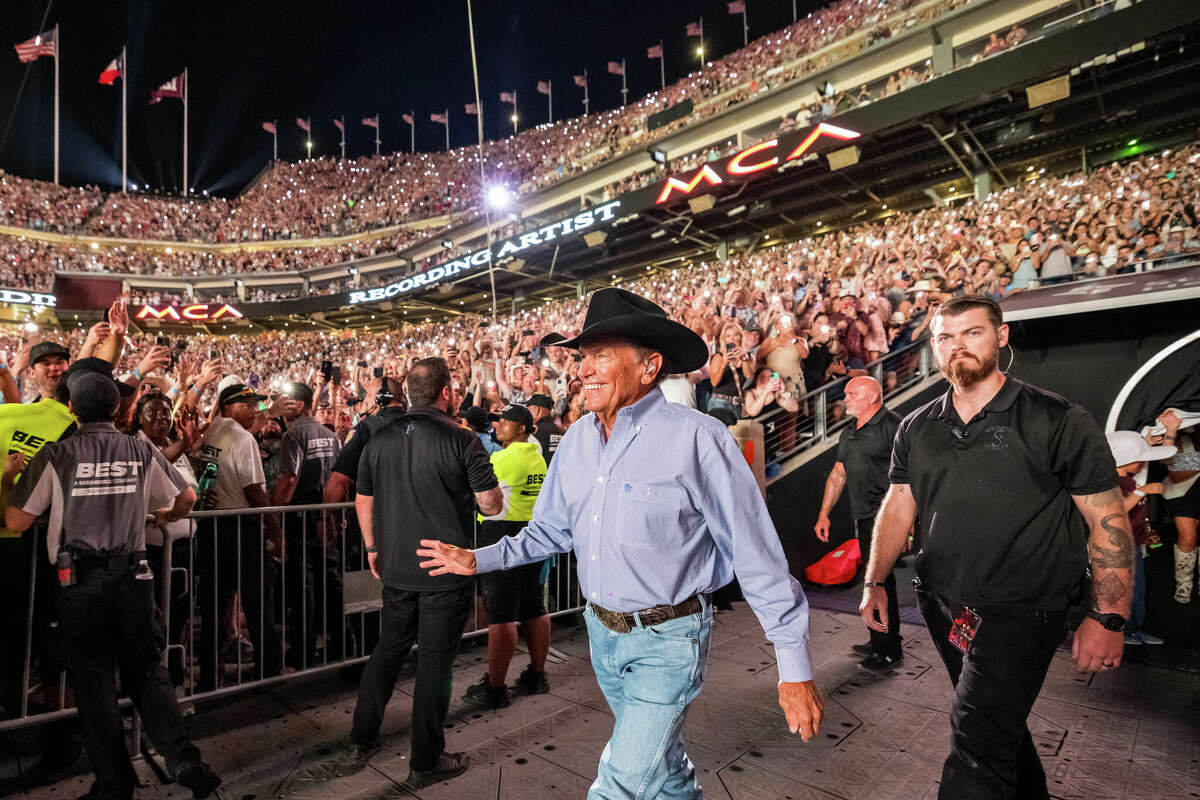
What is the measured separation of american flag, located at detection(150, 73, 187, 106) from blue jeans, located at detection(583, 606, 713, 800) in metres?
45.1

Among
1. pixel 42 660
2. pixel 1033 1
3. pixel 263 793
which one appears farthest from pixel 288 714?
pixel 1033 1

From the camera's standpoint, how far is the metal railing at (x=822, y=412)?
730 centimetres

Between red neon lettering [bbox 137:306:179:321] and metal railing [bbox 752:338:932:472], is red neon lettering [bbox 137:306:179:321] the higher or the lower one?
the higher one

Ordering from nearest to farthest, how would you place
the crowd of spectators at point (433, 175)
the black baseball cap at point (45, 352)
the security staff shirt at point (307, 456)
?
the black baseball cap at point (45, 352), the security staff shirt at point (307, 456), the crowd of spectators at point (433, 175)

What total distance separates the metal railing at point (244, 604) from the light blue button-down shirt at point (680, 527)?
219cm

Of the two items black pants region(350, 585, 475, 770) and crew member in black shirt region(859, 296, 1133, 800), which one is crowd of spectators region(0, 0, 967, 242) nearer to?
crew member in black shirt region(859, 296, 1133, 800)

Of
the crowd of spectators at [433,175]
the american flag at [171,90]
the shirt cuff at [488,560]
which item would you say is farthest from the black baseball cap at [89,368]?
the american flag at [171,90]

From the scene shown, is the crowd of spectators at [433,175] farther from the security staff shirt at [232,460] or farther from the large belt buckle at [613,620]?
the large belt buckle at [613,620]

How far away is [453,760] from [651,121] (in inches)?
1169

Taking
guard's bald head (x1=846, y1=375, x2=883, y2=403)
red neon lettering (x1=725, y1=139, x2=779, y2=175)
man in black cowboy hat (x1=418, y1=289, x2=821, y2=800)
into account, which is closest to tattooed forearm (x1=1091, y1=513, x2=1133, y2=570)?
man in black cowboy hat (x1=418, y1=289, x2=821, y2=800)

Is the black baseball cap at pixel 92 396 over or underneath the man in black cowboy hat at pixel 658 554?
over

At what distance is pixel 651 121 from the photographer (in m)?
28.5

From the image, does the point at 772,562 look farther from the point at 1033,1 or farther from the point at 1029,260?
the point at 1033,1

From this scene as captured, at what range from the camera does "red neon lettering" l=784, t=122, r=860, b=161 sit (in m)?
14.6
